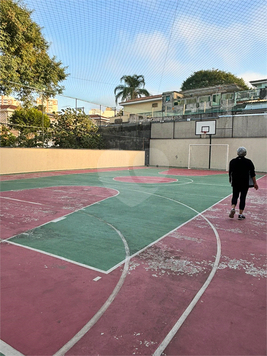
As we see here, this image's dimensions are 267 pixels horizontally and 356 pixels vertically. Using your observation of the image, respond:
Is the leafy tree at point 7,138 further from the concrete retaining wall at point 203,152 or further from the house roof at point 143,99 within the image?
the house roof at point 143,99

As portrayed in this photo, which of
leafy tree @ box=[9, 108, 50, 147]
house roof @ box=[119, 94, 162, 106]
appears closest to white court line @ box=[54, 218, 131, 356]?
leafy tree @ box=[9, 108, 50, 147]

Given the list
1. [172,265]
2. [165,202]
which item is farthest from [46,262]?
[165,202]

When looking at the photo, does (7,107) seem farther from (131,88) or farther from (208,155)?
(131,88)

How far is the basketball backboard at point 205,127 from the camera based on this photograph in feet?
66.7

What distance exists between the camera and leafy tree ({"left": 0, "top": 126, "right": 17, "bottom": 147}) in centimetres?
1367

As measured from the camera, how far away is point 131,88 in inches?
1337

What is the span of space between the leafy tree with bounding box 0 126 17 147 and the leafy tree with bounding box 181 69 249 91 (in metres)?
34.0

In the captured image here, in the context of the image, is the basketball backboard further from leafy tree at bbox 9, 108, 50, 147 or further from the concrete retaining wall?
leafy tree at bbox 9, 108, 50, 147

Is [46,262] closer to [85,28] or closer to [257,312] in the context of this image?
[257,312]

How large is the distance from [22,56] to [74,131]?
216 inches

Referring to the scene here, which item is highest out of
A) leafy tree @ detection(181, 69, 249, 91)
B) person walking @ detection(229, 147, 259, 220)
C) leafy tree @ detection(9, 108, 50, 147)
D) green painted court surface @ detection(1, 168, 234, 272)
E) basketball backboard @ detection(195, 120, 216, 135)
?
leafy tree @ detection(181, 69, 249, 91)

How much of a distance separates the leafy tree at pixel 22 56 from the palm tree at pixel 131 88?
53.5ft

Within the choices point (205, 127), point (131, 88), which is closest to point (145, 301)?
point (205, 127)

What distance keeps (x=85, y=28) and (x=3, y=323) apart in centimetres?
1168
